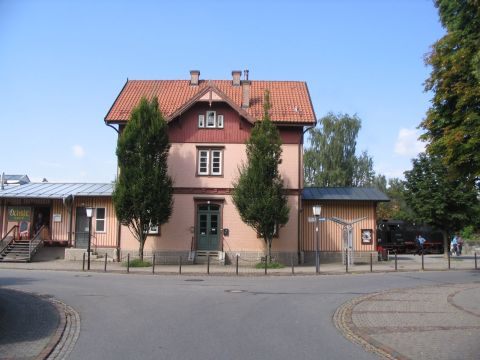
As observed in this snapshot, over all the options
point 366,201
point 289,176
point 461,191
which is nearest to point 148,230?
point 289,176

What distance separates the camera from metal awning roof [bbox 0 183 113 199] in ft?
104

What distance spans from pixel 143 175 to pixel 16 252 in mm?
9735

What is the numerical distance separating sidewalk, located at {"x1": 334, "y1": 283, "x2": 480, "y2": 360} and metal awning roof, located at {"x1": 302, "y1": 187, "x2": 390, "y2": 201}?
14637 millimetres

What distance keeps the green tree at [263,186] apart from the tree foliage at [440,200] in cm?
1088

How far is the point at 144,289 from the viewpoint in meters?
16.8

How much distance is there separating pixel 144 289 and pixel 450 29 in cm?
1398

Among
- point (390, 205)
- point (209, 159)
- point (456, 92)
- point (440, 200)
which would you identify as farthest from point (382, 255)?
point (390, 205)

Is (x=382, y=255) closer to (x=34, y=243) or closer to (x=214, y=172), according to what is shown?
(x=214, y=172)

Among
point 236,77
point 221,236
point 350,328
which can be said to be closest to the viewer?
point 350,328

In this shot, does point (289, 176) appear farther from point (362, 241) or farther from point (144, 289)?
point (144, 289)

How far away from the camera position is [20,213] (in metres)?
32.7

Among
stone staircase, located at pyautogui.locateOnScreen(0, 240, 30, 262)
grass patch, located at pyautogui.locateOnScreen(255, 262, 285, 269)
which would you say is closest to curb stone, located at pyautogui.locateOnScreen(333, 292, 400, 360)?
grass patch, located at pyautogui.locateOnScreen(255, 262, 285, 269)

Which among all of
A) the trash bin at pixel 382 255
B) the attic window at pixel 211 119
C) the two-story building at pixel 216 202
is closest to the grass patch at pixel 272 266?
the two-story building at pixel 216 202

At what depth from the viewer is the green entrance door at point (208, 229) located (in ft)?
97.9
